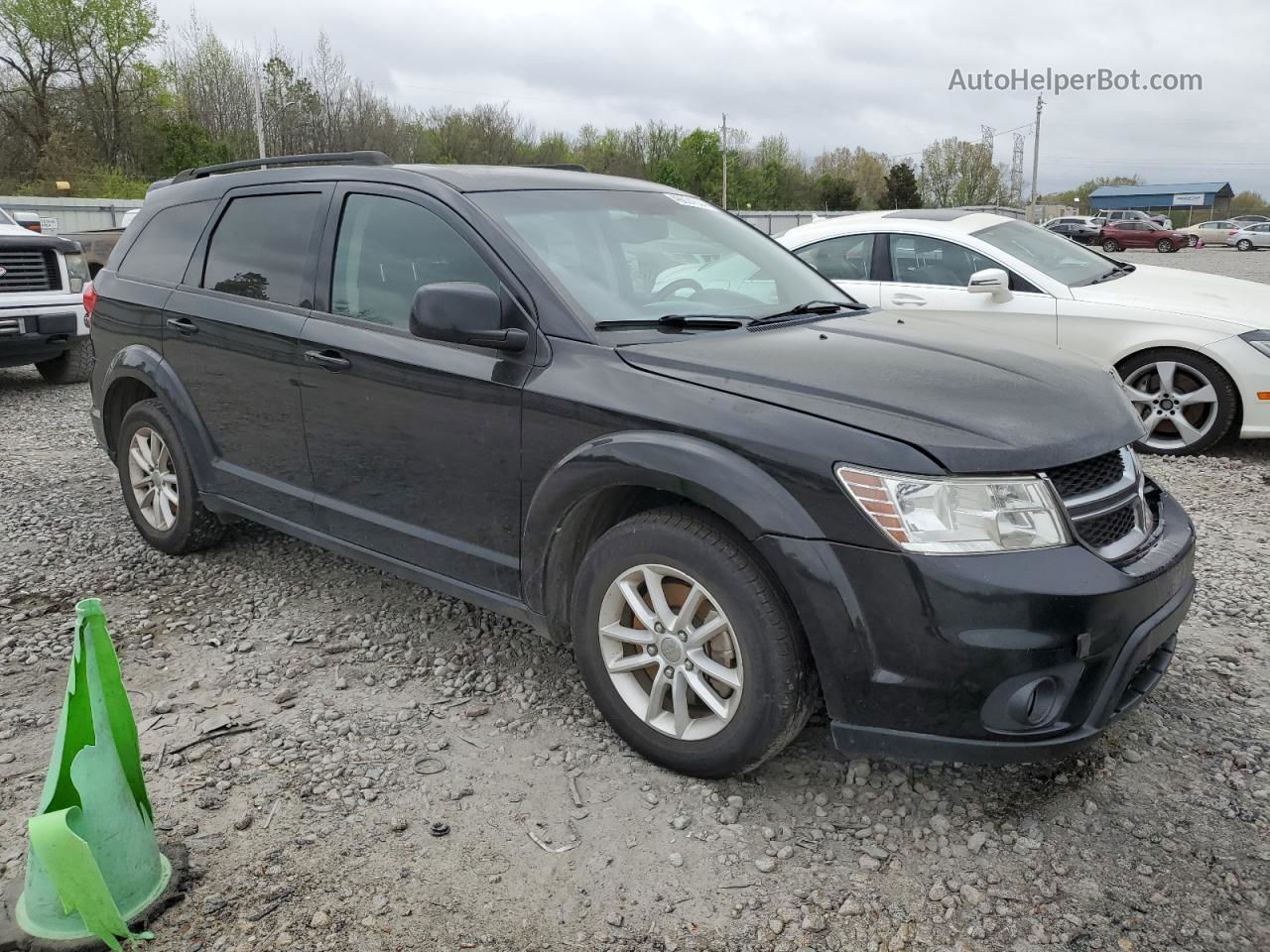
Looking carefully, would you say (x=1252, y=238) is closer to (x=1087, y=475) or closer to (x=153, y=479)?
(x=1087, y=475)

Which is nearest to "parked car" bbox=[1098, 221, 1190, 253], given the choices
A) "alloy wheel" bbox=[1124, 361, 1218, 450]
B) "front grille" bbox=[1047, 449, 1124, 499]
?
"alloy wheel" bbox=[1124, 361, 1218, 450]

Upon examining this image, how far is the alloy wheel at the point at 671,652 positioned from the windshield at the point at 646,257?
2.79 ft

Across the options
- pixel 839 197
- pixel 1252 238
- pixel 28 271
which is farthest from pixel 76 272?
pixel 839 197

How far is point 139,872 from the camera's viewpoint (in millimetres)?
2418

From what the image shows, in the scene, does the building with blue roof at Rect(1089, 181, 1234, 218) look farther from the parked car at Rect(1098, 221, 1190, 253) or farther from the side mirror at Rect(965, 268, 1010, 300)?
the side mirror at Rect(965, 268, 1010, 300)

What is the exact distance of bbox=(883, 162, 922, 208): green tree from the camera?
68.4 meters

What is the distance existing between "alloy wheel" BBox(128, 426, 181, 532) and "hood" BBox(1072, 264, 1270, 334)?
218 inches

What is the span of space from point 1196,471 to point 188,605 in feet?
18.3

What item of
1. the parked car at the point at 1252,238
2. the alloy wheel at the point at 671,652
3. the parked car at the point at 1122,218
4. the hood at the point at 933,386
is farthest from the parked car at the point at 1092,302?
the parked car at the point at 1252,238

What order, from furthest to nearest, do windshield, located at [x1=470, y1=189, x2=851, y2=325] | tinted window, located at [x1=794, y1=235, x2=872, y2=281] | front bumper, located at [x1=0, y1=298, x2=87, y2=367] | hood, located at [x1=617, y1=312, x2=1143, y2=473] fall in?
front bumper, located at [x1=0, y1=298, x2=87, y2=367] → tinted window, located at [x1=794, y1=235, x2=872, y2=281] → windshield, located at [x1=470, y1=189, x2=851, y2=325] → hood, located at [x1=617, y1=312, x2=1143, y2=473]

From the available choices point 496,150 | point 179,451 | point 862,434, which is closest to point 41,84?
point 496,150

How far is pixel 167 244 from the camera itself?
4664 millimetres

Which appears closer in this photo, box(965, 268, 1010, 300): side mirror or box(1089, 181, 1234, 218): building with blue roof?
box(965, 268, 1010, 300): side mirror

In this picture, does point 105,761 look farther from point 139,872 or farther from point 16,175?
point 16,175
